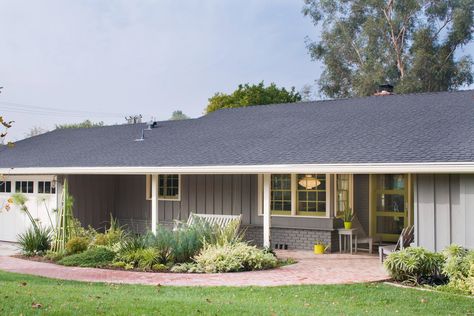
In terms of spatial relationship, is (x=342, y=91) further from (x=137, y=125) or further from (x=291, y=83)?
(x=137, y=125)

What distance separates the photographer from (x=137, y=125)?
67.3ft

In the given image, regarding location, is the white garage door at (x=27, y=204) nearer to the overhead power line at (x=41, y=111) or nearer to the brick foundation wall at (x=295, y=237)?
the brick foundation wall at (x=295, y=237)

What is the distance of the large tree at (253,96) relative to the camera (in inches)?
1423

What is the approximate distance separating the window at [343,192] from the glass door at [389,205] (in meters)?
0.62

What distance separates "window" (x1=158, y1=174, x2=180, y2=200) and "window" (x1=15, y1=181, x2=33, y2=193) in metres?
3.59

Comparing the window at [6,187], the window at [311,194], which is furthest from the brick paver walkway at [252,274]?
the window at [6,187]

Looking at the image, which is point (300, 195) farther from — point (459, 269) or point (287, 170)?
point (459, 269)

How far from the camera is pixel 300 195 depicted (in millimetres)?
14508

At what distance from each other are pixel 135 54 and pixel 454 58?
54.9ft

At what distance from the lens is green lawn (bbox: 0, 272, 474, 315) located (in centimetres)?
698

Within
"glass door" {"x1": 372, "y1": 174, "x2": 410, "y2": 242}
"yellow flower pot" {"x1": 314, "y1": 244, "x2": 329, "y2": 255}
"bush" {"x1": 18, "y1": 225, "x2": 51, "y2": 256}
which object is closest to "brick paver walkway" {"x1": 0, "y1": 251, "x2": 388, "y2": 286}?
"yellow flower pot" {"x1": 314, "y1": 244, "x2": 329, "y2": 255}

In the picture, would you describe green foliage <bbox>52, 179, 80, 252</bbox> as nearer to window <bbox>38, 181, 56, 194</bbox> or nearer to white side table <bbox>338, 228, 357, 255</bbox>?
window <bbox>38, 181, 56, 194</bbox>

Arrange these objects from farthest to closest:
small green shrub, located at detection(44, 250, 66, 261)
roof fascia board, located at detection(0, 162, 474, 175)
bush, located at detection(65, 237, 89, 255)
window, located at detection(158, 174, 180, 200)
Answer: window, located at detection(158, 174, 180, 200), bush, located at detection(65, 237, 89, 255), small green shrub, located at detection(44, 250, 66, 261), roof fascia board, located at detection(0, 162, 474, 175)

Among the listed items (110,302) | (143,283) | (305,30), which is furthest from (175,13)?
(110,302)
